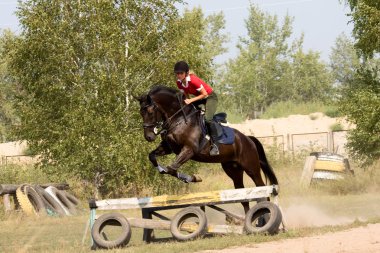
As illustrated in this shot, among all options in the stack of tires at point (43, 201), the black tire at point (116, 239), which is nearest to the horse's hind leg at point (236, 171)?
the black tire at point (116, 239)

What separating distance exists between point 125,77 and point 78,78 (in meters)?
1.52

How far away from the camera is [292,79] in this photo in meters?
74.9

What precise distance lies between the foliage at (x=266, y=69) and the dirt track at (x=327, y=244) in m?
A: 56.7

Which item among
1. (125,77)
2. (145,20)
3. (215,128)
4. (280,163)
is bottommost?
(280,163)

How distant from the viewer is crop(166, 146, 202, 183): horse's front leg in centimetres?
1237

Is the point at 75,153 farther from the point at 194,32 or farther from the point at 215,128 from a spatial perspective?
the point at 215,128

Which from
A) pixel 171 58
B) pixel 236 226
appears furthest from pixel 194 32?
pixel 236 226

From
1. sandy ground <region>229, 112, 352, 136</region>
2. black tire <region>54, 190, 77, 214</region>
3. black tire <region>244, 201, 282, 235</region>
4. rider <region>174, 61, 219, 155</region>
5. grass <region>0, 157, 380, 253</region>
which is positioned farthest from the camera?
sandy ground <region>229, 112, 352, 136</region>

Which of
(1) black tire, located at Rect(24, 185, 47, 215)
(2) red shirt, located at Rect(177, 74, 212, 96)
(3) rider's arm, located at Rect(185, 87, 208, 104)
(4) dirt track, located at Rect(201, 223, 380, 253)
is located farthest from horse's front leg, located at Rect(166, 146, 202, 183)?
(1) black tire, located at Rect(24, 185, 47, 215)

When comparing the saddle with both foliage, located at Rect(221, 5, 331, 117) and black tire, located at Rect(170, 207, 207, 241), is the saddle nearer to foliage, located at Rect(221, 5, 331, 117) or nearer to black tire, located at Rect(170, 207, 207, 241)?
black tire, located at Rect(170, 207, 207, 241)

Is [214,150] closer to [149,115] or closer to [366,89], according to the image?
[149,115]

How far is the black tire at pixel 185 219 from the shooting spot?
12.2 m

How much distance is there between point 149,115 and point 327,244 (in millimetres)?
3902

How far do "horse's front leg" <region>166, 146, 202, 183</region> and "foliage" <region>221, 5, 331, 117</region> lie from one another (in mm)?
55317
